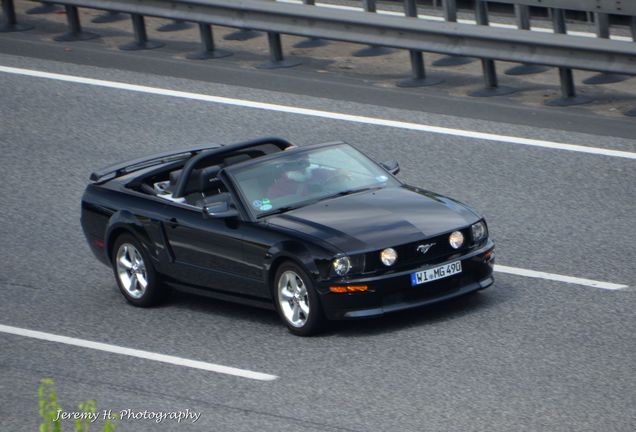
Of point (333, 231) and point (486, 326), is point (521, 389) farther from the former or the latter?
point (333, 231)

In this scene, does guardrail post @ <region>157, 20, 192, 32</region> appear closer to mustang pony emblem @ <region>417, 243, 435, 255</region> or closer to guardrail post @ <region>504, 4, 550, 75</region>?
guardrail post @ <region>504, 4, 550, 75</region>

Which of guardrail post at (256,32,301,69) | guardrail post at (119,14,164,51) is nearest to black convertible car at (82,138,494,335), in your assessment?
guardrail post at (256,32,301,69)

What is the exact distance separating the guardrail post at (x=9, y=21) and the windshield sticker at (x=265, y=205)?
1066 cm

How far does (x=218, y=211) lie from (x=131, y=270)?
131 centimetres

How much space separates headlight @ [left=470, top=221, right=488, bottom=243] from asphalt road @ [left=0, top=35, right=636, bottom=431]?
Answer: 0.51 meters

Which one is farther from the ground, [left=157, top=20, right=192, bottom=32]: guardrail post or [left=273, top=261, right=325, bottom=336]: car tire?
[left=157, top=20, right=192, bottom=32]: guardrail post

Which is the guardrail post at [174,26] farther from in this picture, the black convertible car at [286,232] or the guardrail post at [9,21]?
the black convertible car at [286,232]

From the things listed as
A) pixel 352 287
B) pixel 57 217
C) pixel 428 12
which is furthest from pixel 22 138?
pixel 352 287

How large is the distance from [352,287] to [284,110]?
6585mm

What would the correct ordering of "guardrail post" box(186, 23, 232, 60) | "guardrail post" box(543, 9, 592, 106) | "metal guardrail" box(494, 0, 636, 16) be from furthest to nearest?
"guardrail post" box(186, 23, 232, 60), "guardrail post" box(543, 9, 592, 106), "metal guardrail" box(494, 0, 636, 16)

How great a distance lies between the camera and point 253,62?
1841cm

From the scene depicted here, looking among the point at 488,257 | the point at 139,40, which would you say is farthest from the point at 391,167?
the point at 139,40

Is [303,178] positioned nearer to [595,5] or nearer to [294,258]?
[294,258]

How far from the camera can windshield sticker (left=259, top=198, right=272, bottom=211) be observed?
36.1 feet
